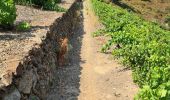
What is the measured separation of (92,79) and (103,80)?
0.47 m

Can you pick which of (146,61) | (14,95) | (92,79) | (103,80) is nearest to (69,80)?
(92,79)

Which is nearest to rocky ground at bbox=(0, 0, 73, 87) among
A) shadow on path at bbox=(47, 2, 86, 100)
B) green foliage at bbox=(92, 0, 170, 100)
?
shadow on path at bbox=(47, 2, 86, 100)

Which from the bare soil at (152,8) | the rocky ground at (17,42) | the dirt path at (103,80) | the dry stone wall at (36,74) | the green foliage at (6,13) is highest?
the green foliage at (6,13)

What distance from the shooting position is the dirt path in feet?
47.3

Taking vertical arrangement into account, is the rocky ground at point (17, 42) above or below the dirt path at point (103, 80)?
above

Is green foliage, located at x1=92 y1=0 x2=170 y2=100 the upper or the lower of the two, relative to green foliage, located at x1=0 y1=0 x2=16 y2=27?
lower

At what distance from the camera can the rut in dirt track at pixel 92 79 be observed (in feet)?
47.1

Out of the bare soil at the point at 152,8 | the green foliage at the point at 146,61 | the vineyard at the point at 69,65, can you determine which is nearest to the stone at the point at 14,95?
the vineyard at the point at 69,65

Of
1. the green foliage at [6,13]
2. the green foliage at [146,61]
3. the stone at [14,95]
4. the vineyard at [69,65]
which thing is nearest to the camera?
the stone at [14,95]

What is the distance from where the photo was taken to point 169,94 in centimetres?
1018

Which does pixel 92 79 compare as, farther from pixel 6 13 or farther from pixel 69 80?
pixel 6 13

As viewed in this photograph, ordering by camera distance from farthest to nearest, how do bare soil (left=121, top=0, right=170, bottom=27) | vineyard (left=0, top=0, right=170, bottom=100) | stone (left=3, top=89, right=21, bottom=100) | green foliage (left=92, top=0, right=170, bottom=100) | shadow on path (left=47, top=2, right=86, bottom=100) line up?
bare soil (left=121, top=0, right=170, bottom=27), shadow on path (left=47, top=2, right=86, bottom=100), vineyard (left=0, top=0, right=170, bottom=100), green foliage (left=92, top=0, right=170, bottom=100), stone (left=3, top=89, right=21, bottom=100)

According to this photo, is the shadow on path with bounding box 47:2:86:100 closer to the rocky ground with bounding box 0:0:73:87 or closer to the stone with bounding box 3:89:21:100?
the rocky ground with bounding box 0:0:73:87

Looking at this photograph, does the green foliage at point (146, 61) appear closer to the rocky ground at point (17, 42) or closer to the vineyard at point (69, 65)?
the vineyard at point (69, 65)
